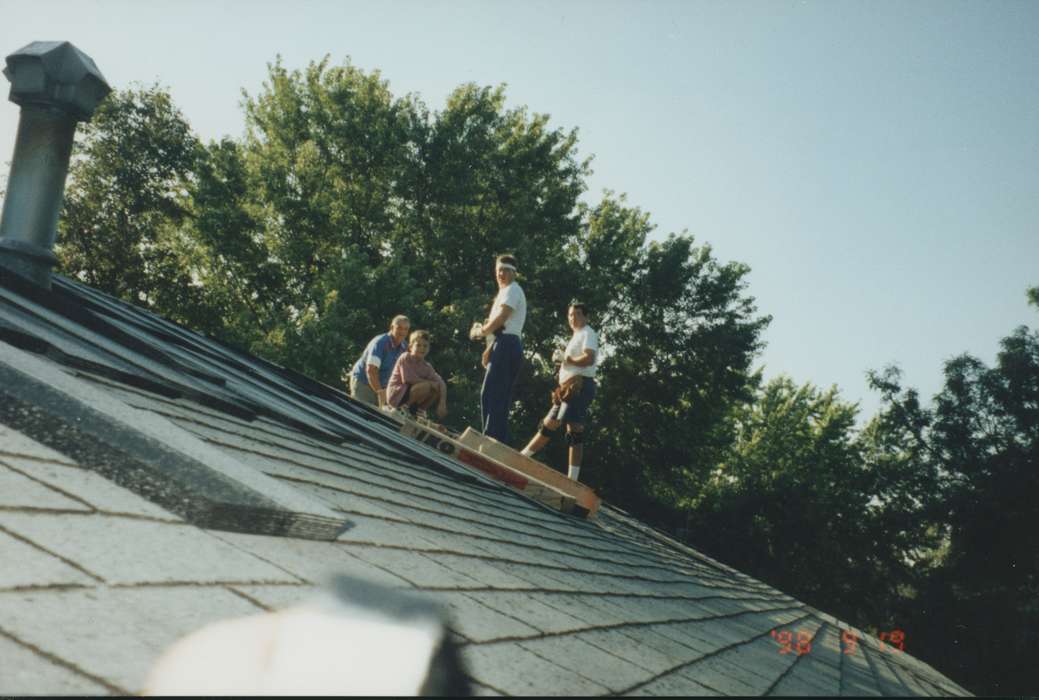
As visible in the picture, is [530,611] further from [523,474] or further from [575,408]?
[575,408]

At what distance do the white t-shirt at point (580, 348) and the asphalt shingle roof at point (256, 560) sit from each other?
294 cm

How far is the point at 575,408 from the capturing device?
6.75 metres

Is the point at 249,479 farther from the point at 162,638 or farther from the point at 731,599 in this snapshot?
the point at 731,599

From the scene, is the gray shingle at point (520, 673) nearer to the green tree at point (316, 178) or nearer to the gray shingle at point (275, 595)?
the gray shingle at point (275, 595)

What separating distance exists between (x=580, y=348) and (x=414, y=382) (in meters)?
2.10

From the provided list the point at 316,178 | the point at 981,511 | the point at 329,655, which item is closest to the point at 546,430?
the point at 329,655

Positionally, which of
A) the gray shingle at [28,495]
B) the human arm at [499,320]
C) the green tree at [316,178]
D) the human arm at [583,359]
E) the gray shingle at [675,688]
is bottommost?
the gray shingle at [675,688]

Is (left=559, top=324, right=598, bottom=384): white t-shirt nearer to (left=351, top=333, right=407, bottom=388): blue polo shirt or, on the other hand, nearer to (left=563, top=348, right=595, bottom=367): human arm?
(left=563, top=348, right=595, bottom=367): human arm

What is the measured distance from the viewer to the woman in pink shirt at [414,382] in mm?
7559

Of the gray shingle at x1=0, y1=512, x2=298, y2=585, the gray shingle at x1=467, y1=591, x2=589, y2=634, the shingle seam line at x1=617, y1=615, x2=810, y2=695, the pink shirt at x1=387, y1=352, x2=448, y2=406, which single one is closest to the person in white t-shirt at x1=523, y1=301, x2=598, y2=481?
the pink shirt at x1=387, y1=352, x2=448, y2=406

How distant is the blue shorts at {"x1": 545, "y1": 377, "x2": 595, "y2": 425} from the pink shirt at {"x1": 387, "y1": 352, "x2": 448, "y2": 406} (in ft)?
A: 5.14

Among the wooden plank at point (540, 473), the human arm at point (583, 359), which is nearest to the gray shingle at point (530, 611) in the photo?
the wooden plank at point (540, 473)

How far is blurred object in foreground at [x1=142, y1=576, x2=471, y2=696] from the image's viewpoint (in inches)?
30.5

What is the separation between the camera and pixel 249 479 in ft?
5.21
